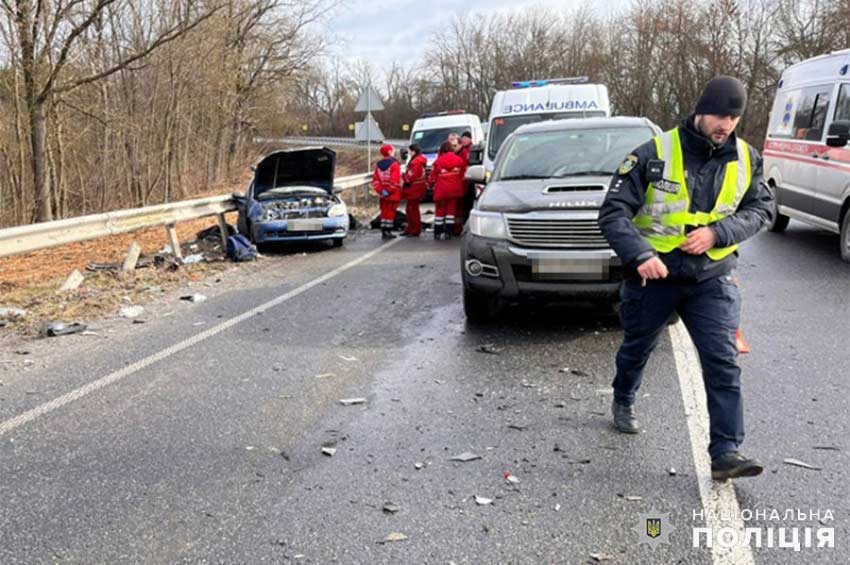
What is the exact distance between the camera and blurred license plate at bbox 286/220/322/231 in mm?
10836

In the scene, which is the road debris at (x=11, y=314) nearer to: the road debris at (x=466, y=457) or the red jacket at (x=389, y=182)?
the road debris at (x=466, y=457)

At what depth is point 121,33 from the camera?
19.5m

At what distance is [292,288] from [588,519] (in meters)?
5.81

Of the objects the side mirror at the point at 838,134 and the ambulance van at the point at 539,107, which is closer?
the side mirror at the point at 838,134

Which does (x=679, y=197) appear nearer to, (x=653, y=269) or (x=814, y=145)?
(x=653, y=269)

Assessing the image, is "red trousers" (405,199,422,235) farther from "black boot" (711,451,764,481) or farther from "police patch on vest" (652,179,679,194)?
"black boot" (711,451,764,481)

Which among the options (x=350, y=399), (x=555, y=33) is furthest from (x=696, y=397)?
(x=555, y=33)

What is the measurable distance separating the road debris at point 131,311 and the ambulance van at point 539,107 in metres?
6.60

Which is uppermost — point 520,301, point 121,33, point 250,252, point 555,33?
point 555,33

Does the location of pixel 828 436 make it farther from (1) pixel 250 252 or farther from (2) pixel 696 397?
(1) pixel 250 252

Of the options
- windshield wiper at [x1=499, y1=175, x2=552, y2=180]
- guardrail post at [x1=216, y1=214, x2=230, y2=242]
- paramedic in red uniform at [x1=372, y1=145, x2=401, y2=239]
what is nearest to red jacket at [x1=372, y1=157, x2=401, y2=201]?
paramedic in red uniform at [x1=372, y1=145, x2=401, y2=239]

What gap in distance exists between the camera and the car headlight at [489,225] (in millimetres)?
5788

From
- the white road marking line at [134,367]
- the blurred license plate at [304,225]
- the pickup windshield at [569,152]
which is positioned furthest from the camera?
the blurred license plate at [304,225]

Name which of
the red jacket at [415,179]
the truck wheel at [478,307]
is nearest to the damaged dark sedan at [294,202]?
the red jacket at [415,179]
